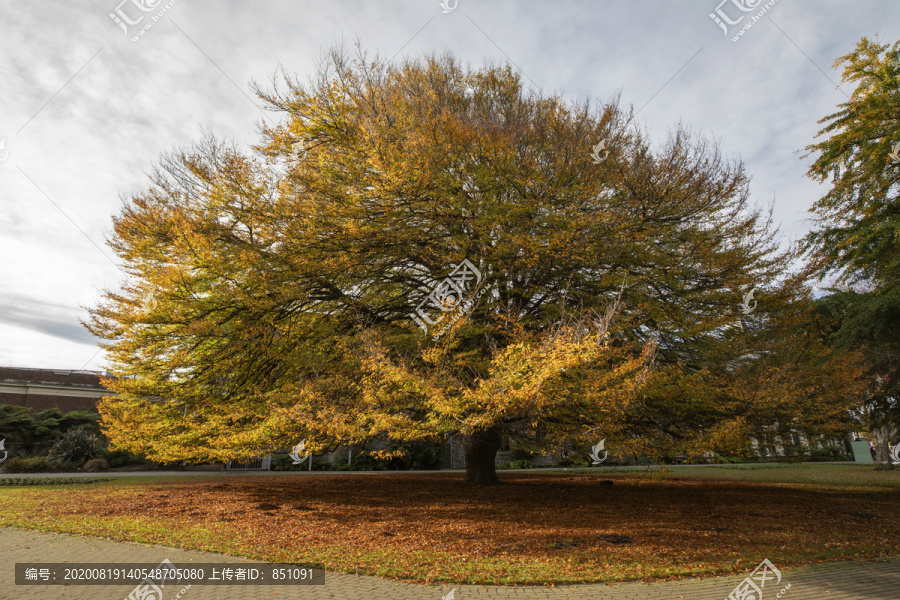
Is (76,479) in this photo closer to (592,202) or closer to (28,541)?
(28,541)

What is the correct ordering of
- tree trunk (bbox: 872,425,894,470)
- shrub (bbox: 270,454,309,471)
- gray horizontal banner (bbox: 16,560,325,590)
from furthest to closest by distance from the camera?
tree trunk (bbox: 872,425,894,470), shrub (bbox: 270,454,309,471), gray horizontal banner (bbox: 16,560,325,590)

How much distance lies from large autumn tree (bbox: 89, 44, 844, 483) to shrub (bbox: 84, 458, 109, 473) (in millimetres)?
12100

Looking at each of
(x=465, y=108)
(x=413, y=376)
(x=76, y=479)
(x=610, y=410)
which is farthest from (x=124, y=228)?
(x=610, y=410)

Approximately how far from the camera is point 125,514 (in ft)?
30.8

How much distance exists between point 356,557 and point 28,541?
5167 mm

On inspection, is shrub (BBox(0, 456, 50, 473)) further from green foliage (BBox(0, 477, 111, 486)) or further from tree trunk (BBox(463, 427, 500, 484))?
tree trunk (BBox(463, 427, 500, 484))

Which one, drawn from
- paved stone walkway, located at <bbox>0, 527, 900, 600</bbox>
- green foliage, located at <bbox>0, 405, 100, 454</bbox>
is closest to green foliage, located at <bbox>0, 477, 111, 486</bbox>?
green foliage, located at <bbox>0, 405, 100, 454</bbox>

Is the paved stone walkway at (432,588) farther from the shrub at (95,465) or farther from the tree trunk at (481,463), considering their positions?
the shrub at (95,465)

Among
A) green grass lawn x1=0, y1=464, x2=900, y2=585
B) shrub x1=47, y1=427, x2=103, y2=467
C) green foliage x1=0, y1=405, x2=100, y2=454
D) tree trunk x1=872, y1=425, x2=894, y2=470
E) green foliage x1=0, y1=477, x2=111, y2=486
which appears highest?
green foliage x1=0, y1=405, x2=100, y2=454

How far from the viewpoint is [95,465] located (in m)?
20.7

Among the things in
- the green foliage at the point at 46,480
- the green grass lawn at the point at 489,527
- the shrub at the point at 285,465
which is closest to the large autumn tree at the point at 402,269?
the green grass lawn at the point at 489,527

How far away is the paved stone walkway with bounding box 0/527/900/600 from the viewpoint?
4785mm

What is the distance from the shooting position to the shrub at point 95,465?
2058 cm

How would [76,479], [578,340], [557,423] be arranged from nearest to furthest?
1. [578,340]
2. [557,423]
3. [76,479]
